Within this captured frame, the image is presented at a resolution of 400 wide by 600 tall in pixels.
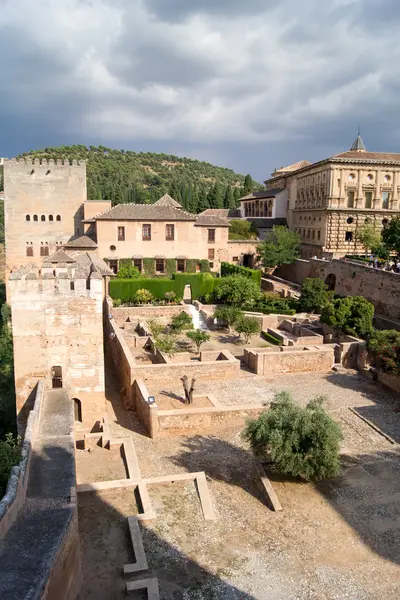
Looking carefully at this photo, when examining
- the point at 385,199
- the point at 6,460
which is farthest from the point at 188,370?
the point at 385,199

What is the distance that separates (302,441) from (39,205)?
1273 inches

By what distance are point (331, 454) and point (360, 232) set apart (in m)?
28.5

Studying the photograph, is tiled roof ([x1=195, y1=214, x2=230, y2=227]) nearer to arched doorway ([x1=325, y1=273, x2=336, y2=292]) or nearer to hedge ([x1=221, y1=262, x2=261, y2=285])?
hedge ([x1=221, y1=262, x2=261, y2=285])

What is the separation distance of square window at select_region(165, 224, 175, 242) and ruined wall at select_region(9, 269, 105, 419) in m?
21.0

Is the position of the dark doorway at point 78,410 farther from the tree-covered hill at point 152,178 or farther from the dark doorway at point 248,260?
the tree-covered hill at point 152,178

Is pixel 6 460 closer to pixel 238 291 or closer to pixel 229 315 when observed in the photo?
pixel 229 315

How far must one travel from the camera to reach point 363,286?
2806 cm

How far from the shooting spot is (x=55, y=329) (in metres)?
12.9

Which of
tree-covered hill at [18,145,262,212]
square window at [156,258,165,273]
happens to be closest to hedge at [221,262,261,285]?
square window at [156,258,165,273]

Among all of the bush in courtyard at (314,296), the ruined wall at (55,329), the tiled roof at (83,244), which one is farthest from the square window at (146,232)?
the ruined wall at (55,329)

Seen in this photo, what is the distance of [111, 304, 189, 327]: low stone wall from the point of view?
27.3 meters

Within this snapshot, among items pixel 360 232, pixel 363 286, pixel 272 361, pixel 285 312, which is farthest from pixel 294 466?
pixel 360 232

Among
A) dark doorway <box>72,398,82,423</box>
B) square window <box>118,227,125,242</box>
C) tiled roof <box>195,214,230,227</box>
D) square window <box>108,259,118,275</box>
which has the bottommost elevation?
dark doorway <box>72,398,82,423</box>

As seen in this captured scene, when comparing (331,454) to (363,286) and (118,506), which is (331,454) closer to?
(118,506)
